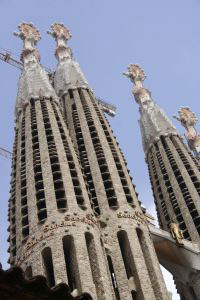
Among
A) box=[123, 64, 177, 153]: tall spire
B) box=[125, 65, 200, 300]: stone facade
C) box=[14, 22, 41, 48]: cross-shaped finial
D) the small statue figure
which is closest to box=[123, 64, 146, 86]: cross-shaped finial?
box=[123, 64, 177, 153]: tall spire

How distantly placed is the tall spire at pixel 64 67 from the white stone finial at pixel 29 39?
1907 millimetres

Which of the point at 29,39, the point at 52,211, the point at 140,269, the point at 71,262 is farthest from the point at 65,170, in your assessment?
the point at 29,39

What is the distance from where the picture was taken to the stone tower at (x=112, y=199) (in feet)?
105

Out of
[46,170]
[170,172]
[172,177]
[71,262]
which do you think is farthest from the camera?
[170,172]

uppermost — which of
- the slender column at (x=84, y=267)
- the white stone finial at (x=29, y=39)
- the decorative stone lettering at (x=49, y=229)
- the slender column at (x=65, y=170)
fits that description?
the white stone finial at (x=29, y=39)

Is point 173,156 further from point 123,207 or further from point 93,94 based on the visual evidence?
point 123,207

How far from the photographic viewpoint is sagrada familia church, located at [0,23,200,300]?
30.9 m

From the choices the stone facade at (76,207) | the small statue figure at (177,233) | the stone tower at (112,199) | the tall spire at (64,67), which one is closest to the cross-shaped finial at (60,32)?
the tall spire at (64,67)

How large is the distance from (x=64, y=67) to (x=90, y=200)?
71.3 ft

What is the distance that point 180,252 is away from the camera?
129 feet

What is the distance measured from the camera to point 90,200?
35.9 m

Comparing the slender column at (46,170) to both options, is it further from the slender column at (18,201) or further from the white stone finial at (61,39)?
the white stone finial at (61,39)

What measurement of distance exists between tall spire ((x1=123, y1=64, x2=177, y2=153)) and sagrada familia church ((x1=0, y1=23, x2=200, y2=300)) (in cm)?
13

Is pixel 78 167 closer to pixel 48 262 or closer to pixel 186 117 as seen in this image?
pixel 48 262
